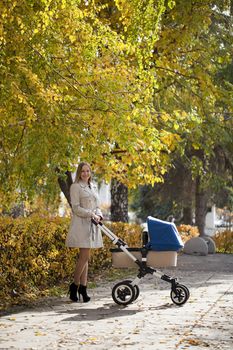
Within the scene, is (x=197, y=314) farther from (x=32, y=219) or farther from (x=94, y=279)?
(x=94, y=279)

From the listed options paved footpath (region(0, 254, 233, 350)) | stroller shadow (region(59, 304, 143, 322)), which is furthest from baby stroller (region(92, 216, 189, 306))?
stroller shadow (region(59, 304, 143, 322))

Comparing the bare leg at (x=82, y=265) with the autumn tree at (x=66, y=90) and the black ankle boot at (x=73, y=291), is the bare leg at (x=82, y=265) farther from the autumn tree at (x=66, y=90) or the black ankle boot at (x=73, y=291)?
the autumn tree at (x=66, y=90)

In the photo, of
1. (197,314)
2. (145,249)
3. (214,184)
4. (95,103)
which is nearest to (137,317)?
(197,314)

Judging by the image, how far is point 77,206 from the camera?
1099 cm

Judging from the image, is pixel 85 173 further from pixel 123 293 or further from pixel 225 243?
pixel 225 243

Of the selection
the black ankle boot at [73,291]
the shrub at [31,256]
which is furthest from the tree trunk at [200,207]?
the black ankle boot at [73,291]

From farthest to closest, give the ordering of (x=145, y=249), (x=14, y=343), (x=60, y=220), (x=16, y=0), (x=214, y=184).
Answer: (x=214, y=184) < (x=60, y=220) < (x=145, y=249) < (x=16, y=0) < (x=14, y=343)

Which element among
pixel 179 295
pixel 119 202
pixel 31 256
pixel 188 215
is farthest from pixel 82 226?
pixel 188 215

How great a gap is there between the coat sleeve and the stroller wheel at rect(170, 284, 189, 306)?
1.43 metres

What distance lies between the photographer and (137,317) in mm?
9562

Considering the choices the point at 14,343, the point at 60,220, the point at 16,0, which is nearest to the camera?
the point at 14,343

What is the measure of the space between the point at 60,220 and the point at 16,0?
5317 millimetres

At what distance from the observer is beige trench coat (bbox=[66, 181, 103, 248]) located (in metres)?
10.9

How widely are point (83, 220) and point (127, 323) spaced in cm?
223
